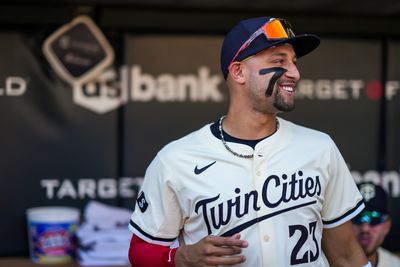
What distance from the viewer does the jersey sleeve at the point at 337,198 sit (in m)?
2.19

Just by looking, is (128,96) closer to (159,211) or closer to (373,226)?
(373,226)

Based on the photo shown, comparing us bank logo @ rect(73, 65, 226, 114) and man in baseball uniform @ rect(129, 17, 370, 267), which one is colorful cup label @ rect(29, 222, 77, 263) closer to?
us bank logo @ rect(73, 65, 226, 114)

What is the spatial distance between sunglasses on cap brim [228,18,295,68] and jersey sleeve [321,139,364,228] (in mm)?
371

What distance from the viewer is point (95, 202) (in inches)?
164

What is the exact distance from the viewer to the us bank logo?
164 inches

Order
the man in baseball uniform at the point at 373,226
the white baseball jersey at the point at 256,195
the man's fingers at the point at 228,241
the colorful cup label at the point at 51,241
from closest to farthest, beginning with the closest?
the man's fingers at the point at 228,241
the white baseball jersey at the point at 256,195
the man in baseball uniform at the point at 373,226
the colorful cup label at the point at 51,241

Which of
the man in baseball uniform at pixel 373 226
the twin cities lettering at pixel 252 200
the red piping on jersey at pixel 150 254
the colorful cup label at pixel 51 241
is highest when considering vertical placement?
the twin cities lettering at pixel 252 200

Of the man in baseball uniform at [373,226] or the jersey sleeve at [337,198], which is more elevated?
the jersey sleeve at [337,198]

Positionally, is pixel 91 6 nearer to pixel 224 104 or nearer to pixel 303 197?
pixel 224 104

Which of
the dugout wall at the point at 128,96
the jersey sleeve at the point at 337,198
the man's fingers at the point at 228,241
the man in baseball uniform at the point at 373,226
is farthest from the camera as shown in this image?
the dugout wall at the point at 128,96

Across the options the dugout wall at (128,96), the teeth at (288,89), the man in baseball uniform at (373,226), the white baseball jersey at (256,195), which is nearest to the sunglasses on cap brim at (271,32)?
the teeth at (288,89)

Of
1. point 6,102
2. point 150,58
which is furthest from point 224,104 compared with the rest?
point 6,102

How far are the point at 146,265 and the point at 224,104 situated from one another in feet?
7.20

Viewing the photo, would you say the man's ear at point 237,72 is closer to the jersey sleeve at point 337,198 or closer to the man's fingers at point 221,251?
the jersey sleeve at point 337,198
